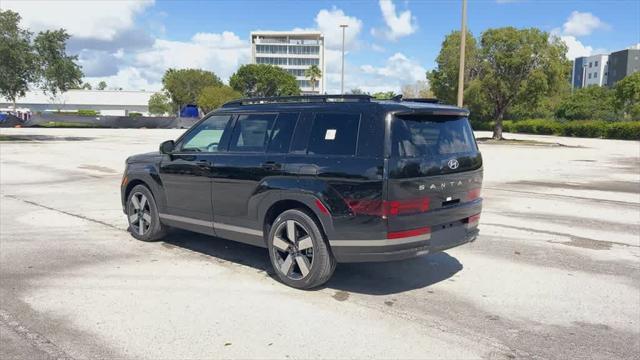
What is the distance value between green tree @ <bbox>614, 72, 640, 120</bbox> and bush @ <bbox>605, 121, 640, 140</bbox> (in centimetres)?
786

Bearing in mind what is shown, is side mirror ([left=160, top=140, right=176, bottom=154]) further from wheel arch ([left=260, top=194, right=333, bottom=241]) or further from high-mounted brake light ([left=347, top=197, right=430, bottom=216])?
high-mounted brake light ([left=347, top=197, right=430, bottom=216])

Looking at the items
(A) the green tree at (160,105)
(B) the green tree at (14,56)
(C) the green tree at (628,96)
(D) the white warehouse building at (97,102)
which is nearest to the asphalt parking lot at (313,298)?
(B) the green tree at (14,56)

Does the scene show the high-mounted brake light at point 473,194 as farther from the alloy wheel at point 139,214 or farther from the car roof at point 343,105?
the alloy wheel at point 139,214

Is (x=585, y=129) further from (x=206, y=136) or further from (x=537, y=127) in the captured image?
(x=206, y=136)

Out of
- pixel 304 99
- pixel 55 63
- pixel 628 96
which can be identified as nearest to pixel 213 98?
pixel 55 63

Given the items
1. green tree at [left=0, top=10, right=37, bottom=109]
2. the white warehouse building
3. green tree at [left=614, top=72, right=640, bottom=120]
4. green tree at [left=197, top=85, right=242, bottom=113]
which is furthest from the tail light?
the white warehouse building

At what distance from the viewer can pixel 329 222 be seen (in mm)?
4621

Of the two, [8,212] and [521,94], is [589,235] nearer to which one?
[8,212]

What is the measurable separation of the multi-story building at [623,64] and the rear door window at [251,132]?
13052 centimetres

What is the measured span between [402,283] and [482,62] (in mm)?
33481

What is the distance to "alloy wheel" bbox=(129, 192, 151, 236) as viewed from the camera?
671 centimetres

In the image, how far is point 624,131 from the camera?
42.8 m

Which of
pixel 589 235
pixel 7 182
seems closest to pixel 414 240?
pixel 589 235

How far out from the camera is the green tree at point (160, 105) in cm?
10575
